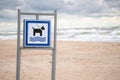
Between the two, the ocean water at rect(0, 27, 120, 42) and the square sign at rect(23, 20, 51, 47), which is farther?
the ocean water at rect(0, 27, 120, 42)

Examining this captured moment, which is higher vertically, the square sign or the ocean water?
the square sign

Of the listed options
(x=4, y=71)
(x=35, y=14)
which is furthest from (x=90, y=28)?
(x=35, y=14)

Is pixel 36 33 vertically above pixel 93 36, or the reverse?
pixel 36 33

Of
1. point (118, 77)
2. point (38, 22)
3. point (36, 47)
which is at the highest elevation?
point (38, 22)

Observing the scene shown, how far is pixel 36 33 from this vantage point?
20.8 ft

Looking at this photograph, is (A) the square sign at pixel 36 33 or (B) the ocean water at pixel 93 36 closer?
(A) the square sign at pixel 36 33

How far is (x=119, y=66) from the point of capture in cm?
1227

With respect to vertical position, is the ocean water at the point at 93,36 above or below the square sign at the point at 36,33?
below

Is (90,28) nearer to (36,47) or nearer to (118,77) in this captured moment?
(118,77)

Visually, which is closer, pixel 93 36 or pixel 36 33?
pixel 36 33

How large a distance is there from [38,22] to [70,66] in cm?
597

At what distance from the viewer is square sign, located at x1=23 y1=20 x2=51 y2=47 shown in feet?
20.9

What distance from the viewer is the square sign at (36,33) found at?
6363mm

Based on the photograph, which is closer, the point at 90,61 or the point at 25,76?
the point at 25,76
